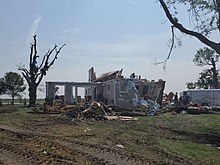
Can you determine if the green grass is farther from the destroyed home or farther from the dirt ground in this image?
the destroyed home

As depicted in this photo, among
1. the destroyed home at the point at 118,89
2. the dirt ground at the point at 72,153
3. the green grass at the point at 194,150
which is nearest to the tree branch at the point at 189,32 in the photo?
the green grass at the point at 194,150

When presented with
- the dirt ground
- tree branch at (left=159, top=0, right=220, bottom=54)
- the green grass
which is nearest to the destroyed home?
tree branch at (left=159, top=0, right=220, bottom=54)

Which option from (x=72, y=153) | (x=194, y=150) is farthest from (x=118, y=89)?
(x=72, y=153)

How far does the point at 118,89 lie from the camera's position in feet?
134

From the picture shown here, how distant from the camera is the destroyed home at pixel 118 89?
40438 mm

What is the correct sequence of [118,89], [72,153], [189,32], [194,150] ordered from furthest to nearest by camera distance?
1. [118,89]
2. [189,32]
3. [194,150]
4. [72,153]

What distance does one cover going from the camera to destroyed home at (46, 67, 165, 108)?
133 feet

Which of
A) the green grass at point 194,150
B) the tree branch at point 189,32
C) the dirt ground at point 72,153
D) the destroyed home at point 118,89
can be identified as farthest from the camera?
the destroyed home at point 118,89

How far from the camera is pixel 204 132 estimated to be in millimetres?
19125

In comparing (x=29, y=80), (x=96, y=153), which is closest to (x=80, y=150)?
(x=96, y=153)

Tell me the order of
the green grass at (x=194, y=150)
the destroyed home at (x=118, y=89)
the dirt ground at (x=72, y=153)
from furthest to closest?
the destroyed home at (x=118, y=89), the green grass at (x=194, y=150), the dirt ground at (x=72, y=153)

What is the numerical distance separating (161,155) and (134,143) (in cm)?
251

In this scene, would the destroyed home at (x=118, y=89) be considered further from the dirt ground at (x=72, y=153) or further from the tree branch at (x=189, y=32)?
the dirt ground at (x=72, y=153)

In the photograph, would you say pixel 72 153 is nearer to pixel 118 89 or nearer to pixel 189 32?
pixel 189 32
